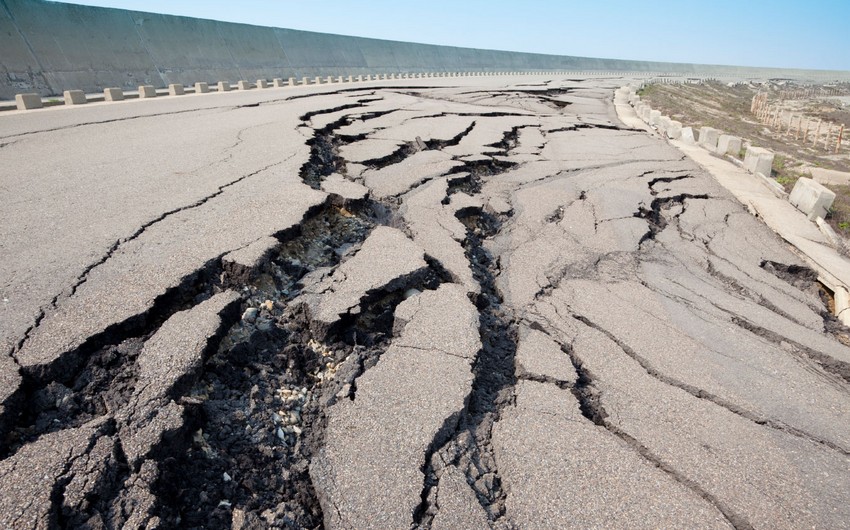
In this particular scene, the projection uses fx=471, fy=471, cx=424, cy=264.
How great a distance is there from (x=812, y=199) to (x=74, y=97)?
40.3 feet

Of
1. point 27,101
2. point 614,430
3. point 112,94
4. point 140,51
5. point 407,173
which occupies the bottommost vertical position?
point 112,94

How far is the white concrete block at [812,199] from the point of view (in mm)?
4863

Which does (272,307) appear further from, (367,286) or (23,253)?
(23,253)

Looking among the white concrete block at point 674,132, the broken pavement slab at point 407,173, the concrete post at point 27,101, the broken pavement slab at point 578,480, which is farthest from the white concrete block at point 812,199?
the concrete post at point 27,101

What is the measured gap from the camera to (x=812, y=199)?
16.2ft

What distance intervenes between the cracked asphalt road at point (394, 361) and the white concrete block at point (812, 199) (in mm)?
1318

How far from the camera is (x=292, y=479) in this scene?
63.7 inches

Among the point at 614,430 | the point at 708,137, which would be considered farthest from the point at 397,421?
the point at 708,137

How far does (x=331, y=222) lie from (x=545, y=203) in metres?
2.07

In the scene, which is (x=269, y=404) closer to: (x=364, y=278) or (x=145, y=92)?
(x=364, y=278)

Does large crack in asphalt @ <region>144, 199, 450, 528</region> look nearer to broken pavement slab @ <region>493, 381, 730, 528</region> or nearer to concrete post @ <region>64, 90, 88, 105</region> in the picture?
broken pavement slab @ <region>493, 381, 730, 528</region>

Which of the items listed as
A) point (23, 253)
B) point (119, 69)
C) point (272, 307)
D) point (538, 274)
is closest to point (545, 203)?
point (538, 274)

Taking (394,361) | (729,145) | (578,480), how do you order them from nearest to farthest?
1. (578,480)
2. (394,361)
3. (729,145)

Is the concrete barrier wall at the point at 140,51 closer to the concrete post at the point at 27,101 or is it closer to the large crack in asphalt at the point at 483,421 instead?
the concrete post at the point at 27,101
